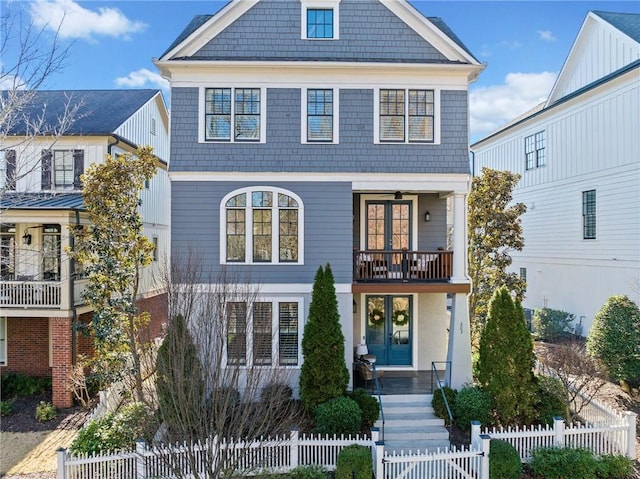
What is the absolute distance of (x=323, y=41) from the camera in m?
12.0

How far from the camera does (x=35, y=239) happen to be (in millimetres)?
14422

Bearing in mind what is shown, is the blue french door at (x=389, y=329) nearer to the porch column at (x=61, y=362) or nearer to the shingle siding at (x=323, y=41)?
the shingle siding at (x=323, y=41)

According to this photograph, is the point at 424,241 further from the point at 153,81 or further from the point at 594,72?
the point at 153,81

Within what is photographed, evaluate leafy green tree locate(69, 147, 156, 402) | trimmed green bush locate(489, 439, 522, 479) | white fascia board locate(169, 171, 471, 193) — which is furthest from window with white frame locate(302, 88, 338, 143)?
trimmed green bush locate(489, 439, 522, 479)

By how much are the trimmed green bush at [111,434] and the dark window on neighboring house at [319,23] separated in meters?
10.9

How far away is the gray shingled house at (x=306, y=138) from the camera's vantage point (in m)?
11.7

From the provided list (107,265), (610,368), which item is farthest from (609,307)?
(107,265)

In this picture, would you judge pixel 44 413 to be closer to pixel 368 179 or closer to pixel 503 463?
pixel 368 179

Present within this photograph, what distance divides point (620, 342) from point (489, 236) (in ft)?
17.8

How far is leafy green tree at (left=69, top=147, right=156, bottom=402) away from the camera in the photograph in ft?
36.0

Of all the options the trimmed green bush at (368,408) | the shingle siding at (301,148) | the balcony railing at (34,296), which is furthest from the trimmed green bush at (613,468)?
the balcony railing at (34,296)

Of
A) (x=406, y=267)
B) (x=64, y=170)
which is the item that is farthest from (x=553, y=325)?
(x=64, y=170)

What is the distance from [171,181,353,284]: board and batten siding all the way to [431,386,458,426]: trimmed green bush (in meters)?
3.85

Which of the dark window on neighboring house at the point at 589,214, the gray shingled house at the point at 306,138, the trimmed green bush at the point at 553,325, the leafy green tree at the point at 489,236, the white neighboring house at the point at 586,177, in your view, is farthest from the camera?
the trimmed green bush at the point at 553,325
